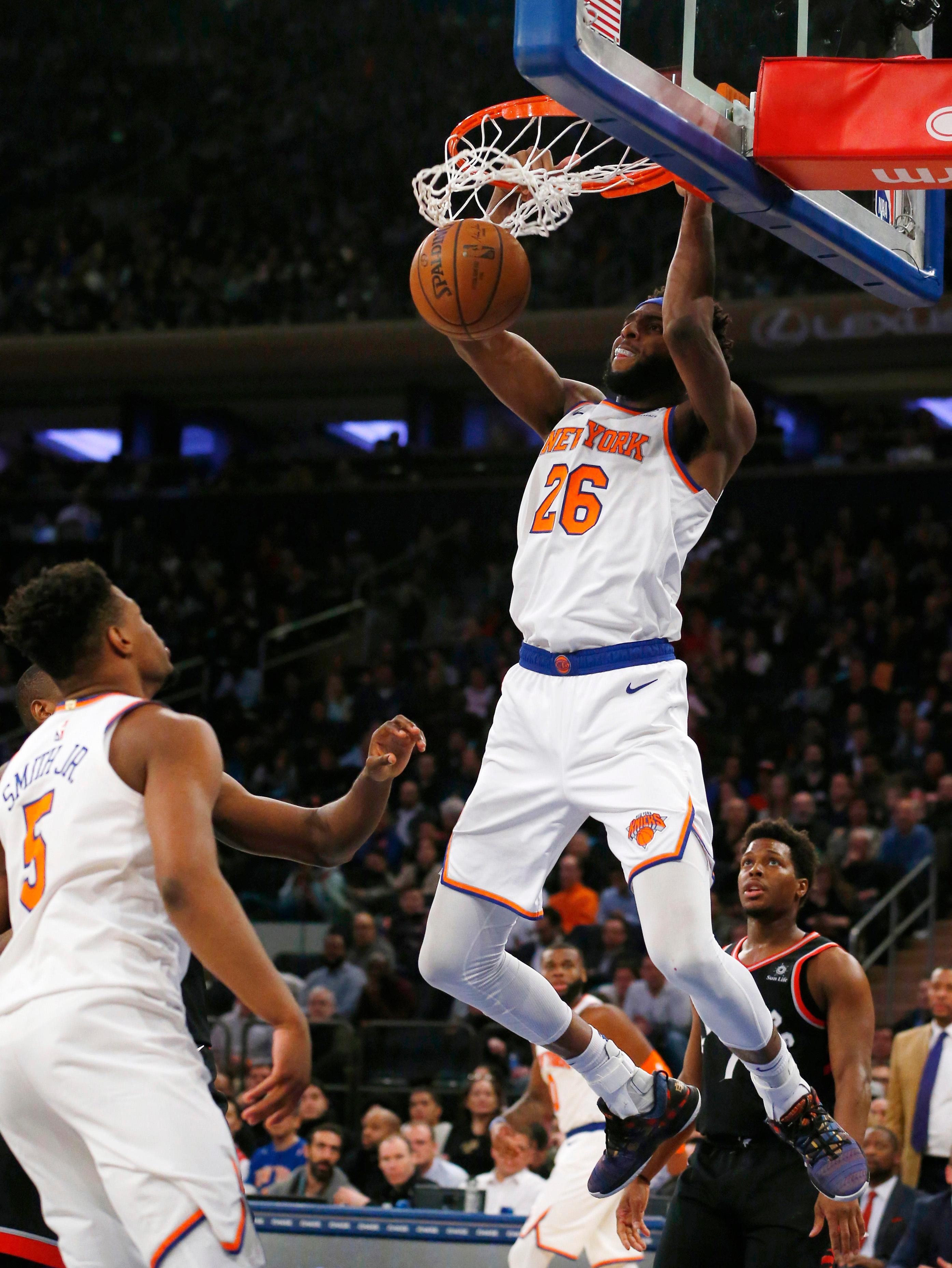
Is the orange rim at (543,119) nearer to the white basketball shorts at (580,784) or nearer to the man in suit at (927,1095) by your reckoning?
the white basketball shorts at (580,784)

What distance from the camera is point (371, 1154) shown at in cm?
931

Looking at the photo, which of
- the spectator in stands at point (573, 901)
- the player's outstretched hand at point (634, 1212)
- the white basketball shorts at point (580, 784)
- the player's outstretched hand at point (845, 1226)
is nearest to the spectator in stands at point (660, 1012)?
the spectator in stands at point (573, 901)

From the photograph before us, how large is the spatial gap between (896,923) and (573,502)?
332 inches

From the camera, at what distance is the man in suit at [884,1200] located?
792 cm

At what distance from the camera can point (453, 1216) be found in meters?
7.07

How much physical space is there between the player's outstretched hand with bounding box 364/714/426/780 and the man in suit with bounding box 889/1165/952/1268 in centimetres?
432

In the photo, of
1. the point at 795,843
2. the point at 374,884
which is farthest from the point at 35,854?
the point at 374,884

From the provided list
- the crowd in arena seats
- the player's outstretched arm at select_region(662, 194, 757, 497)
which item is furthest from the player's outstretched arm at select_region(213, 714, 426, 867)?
the crowd in arena seats

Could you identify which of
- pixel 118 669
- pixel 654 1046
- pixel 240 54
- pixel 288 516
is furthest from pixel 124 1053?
pixel 240 54

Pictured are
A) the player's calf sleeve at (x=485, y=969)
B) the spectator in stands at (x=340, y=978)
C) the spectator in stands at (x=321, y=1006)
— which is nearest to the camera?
the player's calf sleeve at (x=485, y=969)

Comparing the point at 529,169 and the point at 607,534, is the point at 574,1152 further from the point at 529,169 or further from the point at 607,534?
the point at 529,169

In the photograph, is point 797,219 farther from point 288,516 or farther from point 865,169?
point 288,516

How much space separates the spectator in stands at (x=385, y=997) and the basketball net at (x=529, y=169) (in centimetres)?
752

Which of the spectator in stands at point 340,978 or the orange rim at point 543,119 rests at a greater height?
the orange rim at point 543,119
